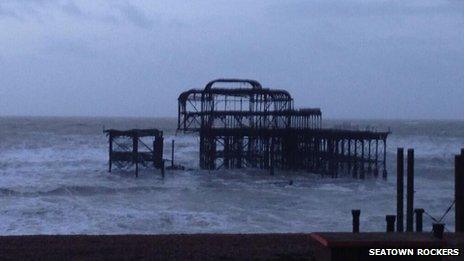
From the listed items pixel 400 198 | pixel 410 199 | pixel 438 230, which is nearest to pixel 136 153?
pixel 400 198

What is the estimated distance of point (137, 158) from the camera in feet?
148

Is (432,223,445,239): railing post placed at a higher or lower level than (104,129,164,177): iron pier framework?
higher

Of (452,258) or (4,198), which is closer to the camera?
(452,258)

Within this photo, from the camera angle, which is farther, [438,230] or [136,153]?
[136,153]

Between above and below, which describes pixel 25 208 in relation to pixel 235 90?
below

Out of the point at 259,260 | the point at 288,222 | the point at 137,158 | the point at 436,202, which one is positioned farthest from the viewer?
the point at 137,158

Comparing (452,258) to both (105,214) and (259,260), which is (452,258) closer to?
(259,260)

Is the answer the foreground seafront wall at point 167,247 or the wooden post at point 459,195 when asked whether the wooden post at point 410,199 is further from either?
the foreground seafront wall at point 167,247

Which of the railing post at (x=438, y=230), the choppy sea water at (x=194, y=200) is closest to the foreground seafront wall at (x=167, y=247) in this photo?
the railing post at (x=438, y=230)

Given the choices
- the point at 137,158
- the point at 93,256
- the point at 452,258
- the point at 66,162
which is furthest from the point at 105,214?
the point at 66,162

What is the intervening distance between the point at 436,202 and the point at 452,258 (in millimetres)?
20870

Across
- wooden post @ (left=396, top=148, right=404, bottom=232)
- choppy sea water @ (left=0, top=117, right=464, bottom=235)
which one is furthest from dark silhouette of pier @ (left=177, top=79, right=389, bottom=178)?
wooden post @ (left=396, top=148, right=404, bottom=232)

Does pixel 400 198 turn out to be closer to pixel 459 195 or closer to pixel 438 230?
pixel 459 195

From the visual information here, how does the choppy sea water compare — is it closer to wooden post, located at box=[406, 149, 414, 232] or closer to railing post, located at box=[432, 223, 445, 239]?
wooden post, located at box=[406, 149, 414, 232]
